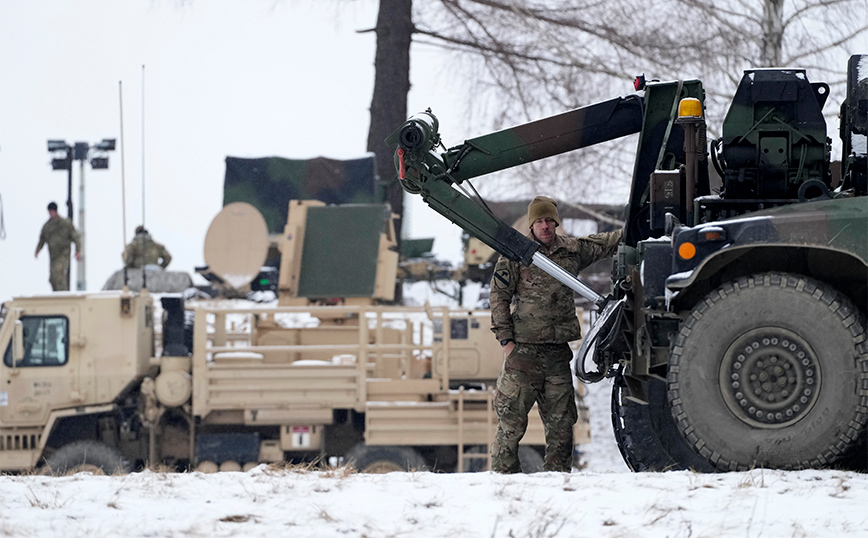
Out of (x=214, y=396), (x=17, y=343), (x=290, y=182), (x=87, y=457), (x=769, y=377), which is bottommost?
(x=87, y=457)

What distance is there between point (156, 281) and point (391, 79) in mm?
5782

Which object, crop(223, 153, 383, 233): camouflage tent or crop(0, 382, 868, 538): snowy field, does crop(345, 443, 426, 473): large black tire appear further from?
crop(0, 382, 868, 538): snowy field

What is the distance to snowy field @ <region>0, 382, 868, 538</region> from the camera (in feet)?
13.3

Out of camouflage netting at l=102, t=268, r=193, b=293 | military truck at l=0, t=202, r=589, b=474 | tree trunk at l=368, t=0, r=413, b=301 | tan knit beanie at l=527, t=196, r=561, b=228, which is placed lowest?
military truck at l=0, t=202, r=589, b=474

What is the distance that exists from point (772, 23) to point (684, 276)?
9.72 meters

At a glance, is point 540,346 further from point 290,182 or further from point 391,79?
point 290,182

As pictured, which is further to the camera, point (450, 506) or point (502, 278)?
point (502, 278)

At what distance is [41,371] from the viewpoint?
11633 mm

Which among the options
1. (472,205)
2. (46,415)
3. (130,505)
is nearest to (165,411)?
(46,415)

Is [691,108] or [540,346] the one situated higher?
[691,108]

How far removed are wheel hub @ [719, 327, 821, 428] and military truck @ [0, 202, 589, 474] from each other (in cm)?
621

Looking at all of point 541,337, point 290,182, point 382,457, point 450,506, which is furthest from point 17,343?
point 450,506

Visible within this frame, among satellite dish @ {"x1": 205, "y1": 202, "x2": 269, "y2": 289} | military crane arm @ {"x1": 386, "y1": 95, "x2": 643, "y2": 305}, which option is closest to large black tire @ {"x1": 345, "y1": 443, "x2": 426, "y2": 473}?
satellite dish @ {"x1": 205, "y1": 202, "x2": 269, "y2": 289}

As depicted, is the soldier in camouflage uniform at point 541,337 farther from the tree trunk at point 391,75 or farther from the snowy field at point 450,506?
the tree trunk at point 391,75
